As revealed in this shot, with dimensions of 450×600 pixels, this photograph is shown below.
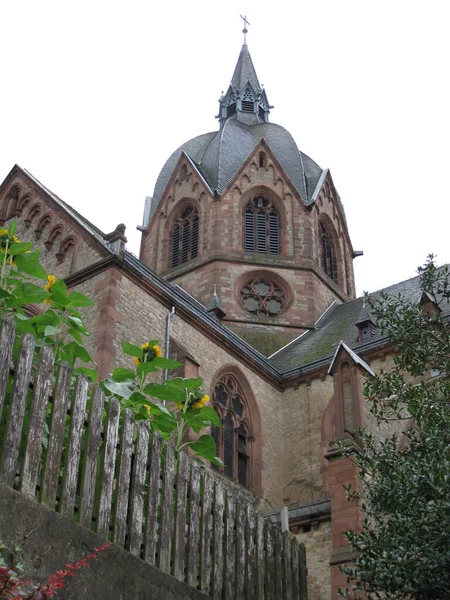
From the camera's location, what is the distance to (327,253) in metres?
31.5

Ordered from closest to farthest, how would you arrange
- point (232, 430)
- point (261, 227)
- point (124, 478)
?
point (124, 478)
point (232, 430)
point (261, 227)

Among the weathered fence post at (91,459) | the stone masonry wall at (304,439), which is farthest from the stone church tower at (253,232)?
the weathered fence post at (91,459)

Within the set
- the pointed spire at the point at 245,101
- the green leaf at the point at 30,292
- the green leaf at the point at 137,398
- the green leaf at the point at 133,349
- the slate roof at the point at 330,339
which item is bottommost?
the green leaf at the point at 137,398

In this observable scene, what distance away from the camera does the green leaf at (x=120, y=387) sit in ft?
22.4

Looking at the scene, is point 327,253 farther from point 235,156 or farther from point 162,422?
point 162,422

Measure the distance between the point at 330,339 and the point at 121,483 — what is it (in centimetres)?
1869

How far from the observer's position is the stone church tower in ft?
90.5

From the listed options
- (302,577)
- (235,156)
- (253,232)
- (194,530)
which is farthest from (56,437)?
(235,156)

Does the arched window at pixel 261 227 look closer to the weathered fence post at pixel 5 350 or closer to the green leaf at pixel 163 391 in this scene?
the green leaf at pixel 163 391

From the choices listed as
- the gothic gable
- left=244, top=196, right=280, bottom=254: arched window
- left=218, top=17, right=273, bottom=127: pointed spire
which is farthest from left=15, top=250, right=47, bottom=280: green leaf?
left=218, top=17, right=273, bottom=127: pointed spire

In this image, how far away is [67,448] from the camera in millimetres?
5914

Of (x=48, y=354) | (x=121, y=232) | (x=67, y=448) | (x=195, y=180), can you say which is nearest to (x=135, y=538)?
(x=67, y=448)

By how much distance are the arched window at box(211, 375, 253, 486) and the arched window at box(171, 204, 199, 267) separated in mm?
8799

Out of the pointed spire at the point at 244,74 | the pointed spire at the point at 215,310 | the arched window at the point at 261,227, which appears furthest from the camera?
the pointed spire at the point at 244,74
